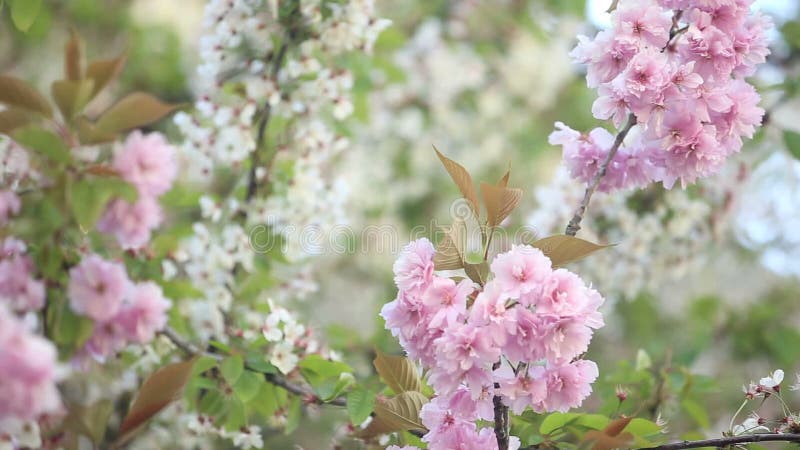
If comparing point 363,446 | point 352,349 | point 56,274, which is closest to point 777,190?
point 352,349

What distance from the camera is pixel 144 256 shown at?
1.36m

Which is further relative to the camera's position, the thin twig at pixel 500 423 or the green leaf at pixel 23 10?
the green leaf at pixel 23 10

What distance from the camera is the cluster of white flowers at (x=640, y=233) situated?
6.50 ft

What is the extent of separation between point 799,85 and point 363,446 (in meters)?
1.39

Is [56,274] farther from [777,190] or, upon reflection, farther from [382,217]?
[777,190]

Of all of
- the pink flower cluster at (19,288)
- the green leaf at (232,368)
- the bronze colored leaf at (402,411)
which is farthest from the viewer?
the green leaf at (232,368)

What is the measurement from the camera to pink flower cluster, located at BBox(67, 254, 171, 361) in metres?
0.79

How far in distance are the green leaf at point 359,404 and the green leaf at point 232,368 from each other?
0.55 ft

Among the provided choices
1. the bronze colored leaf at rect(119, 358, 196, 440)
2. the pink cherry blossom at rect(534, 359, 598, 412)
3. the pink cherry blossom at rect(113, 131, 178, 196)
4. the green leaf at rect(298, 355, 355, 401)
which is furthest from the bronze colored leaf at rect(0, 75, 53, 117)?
the pink cherry blossom at rect(534, 359, 598, 412)

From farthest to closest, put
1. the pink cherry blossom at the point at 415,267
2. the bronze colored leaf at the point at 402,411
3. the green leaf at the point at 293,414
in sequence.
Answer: the green leaf at the point at 293,414 → the bronze colored leaf at the point at 402,411 → the pink cherry blossom at the point at 415,267

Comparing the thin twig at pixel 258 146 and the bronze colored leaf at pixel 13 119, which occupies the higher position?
the bronze colored leaf at pixel 13 119

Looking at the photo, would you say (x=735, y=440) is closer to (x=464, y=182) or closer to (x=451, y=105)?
(x=464, y=182)

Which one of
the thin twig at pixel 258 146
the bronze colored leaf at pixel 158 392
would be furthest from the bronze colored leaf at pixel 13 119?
the thin twig at pixel 258 146

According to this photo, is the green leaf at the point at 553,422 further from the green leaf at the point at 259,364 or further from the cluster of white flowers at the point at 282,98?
the cluster of white flowers at the point at 282,98
